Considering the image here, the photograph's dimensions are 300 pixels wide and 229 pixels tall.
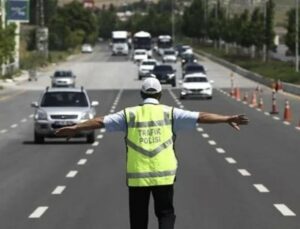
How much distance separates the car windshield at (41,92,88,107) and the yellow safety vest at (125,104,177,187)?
21.2m

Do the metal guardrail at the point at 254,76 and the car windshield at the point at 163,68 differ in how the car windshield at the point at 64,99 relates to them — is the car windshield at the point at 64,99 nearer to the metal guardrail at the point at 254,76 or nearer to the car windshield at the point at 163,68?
the metal guardrail at the point at 254,76

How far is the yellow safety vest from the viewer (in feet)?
27.1

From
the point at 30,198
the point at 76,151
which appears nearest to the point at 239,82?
the point at 76,151

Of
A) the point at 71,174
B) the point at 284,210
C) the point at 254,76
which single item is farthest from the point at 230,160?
the point at 254,76

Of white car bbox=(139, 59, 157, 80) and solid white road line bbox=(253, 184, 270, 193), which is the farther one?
white car bbox=(139, 59, 157, 80)

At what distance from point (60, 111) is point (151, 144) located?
20559 mm

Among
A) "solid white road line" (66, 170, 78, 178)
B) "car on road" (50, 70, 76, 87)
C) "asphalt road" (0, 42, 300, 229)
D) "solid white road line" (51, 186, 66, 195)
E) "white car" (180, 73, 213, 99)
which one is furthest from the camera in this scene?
"car on road" (50, 70, 76, 87)

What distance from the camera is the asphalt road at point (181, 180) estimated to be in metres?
13.9

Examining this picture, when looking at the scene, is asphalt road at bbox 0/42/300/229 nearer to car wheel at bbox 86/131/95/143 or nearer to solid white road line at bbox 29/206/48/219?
solid white road line at bbox 29/206/48/219

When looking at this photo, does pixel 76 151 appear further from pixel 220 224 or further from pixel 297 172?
pixel 220 224

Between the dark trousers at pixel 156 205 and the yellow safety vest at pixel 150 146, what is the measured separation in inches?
3.1

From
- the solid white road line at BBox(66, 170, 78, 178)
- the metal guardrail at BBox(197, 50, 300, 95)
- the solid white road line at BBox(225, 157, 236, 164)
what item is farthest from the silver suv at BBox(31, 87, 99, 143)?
the metal guardrail at BBox(197, 50, 300, 95)

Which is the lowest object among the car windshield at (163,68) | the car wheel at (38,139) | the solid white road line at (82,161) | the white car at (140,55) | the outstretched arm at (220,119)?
the white car at (140,55)

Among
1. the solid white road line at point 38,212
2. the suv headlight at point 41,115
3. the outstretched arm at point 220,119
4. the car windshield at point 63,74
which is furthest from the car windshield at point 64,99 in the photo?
the car windshield at point 63,74
